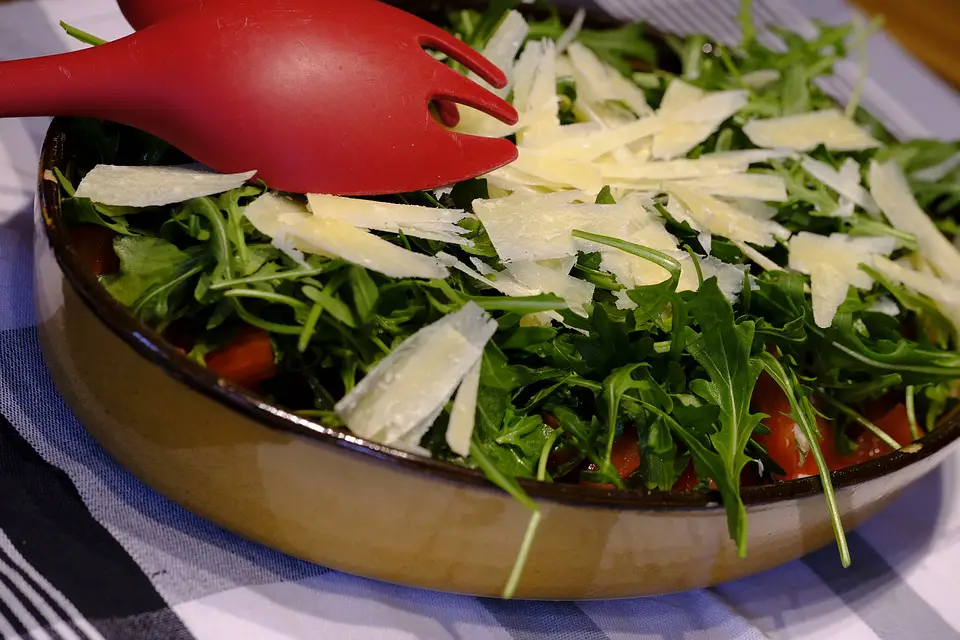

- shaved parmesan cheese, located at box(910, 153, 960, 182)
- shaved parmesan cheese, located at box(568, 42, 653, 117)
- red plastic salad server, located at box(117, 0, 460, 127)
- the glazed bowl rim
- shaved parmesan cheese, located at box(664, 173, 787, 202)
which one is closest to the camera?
the glazed bowl rim

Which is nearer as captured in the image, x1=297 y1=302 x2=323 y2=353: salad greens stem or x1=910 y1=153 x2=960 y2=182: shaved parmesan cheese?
x1=297 y1=302 x2=323 y2=353: salad greens stem

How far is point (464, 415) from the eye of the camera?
689 millimetres

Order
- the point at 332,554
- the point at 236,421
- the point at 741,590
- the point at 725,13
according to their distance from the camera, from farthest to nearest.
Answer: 1. the point at 725,13
2. the point at 741,590
3. the point at 332,554
4. the point at 236,421

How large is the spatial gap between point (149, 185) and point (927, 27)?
2.19m

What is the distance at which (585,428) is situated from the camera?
2.54ft

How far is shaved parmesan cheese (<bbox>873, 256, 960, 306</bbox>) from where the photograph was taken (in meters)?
1.08

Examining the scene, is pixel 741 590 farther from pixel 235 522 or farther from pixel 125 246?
pixel 125 246

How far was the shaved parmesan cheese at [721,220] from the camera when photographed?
1.02 m

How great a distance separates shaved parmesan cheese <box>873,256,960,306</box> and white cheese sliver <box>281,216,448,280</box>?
634mm

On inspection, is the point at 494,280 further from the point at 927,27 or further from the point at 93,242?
the point at 927,27

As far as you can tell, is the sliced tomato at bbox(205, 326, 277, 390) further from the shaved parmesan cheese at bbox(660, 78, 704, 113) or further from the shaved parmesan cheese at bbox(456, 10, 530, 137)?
the shaved parmesan cheese at bbox(660, 78, 704, 113)

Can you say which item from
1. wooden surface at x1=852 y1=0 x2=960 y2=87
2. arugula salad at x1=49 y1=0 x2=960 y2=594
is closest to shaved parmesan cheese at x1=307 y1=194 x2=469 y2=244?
arugula salad at x1=49 y1=0 x2=960 y2=594

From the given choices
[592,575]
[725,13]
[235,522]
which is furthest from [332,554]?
[725,13]

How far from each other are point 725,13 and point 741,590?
137 centimetres
